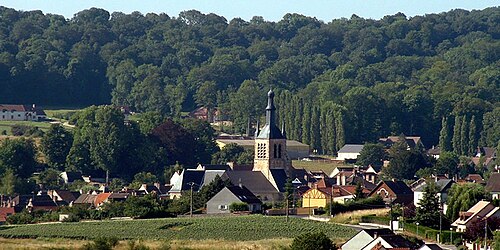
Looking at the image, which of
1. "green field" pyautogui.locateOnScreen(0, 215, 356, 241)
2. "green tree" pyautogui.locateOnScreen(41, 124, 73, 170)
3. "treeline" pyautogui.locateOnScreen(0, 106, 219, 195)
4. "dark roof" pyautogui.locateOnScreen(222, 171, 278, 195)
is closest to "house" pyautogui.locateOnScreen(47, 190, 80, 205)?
"treeline" pyautogui.locateOnScreen(0, 106, 219, 195)

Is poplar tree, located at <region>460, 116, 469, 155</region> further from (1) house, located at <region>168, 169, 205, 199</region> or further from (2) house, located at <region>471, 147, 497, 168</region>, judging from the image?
(1) house, located at <region>168, 169, 205, 199</region>

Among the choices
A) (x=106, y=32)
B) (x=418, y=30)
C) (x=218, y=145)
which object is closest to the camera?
(x=218, y=145)

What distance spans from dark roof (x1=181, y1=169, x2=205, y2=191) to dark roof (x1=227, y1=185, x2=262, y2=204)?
7223 millimetres

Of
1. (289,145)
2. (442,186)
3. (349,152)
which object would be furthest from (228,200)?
(349,152)

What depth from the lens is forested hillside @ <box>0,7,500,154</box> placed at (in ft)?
382

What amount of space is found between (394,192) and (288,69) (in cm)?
7380

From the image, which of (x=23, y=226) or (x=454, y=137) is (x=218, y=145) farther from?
(x=23, y=226)

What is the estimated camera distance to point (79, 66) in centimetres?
13950

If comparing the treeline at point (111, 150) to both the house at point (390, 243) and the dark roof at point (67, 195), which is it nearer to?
the dark roof at point (67, 195)

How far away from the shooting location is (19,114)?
375ft

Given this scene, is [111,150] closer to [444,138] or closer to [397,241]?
[444,138]

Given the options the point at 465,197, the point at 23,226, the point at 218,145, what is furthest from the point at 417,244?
the point at 218,145

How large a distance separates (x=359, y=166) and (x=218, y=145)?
9.50 m

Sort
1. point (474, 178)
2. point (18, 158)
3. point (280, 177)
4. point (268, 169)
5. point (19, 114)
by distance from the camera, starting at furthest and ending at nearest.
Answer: point (19, 114) < point (18, 158) < point (474, 178) < point (268, 169) < point (280, 177)
